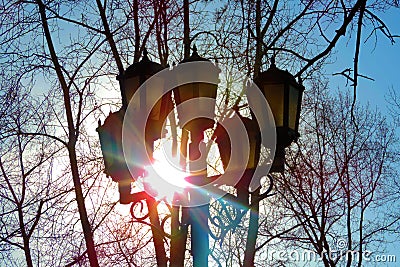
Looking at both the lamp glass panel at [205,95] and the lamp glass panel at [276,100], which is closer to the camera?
the lamp glass panel at [205,95]

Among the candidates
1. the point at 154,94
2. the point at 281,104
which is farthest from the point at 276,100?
the point at 154,94

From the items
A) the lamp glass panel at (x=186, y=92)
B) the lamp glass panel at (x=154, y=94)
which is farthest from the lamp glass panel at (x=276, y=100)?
the lamp glass panel at (x=154, y=94)

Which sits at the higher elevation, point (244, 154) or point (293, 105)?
point (293, 105)

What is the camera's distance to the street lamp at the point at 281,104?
298 centimetres

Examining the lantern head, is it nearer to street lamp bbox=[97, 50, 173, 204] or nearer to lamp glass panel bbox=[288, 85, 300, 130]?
street lamp bbox=[97, 50, 173, 204]

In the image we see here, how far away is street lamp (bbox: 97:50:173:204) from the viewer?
290 centimetres

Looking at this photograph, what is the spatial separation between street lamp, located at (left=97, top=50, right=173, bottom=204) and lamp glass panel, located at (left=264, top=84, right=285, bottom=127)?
0.50m

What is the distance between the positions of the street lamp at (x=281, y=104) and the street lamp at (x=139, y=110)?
50 cm

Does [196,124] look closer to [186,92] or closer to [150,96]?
[186,92]

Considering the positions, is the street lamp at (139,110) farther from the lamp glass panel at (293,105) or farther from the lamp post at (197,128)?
the lamp glass panel at (293,105)

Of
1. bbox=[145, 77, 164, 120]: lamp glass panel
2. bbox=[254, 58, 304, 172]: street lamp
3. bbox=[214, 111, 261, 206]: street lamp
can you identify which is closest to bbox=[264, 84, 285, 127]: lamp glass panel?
bbox=[254, 58, 304, 172]: street lamp

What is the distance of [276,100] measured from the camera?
3008mm

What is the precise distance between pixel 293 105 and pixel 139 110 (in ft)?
2.61

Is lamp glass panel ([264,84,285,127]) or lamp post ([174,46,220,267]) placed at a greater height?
lamp glass panel ([264,84,285,127])
